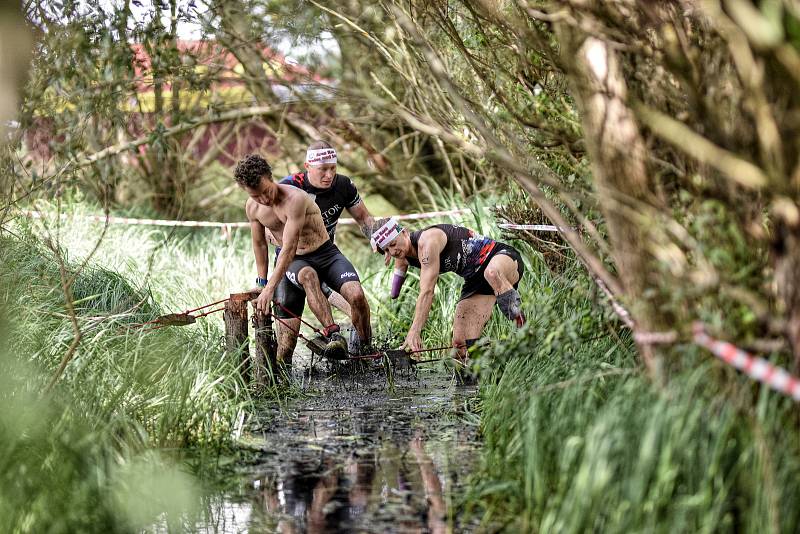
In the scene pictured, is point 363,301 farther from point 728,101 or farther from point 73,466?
point 728,101

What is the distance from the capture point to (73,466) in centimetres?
433

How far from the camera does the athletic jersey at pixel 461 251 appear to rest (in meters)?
8.13

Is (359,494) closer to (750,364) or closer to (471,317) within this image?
(750,364)

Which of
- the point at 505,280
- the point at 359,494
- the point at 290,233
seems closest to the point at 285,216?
the point at 290,233

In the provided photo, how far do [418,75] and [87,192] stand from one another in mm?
8942

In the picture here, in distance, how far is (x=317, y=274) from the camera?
867 centimetres

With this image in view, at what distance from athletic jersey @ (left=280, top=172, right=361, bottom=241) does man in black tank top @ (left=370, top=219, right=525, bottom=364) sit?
912mm

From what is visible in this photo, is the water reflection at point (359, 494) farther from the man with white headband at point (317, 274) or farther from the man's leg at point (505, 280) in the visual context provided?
the man with white headband at point (317, 274)

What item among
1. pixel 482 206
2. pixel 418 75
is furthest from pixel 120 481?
pixel 482 206

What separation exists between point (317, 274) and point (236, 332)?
1465 millimetres

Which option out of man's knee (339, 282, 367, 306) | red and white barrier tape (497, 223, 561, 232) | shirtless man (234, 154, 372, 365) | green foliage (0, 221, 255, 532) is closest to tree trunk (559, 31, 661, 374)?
green foliage (0, 221, 255, 532)

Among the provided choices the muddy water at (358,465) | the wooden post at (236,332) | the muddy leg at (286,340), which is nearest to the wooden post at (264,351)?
the wooden post at (236,332)

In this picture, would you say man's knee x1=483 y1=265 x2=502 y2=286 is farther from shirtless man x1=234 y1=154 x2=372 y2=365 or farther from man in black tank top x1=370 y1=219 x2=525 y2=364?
shirtless man x1=234 y1=154 x2=372 y2=365

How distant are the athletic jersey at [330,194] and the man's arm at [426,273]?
127 centimetres
